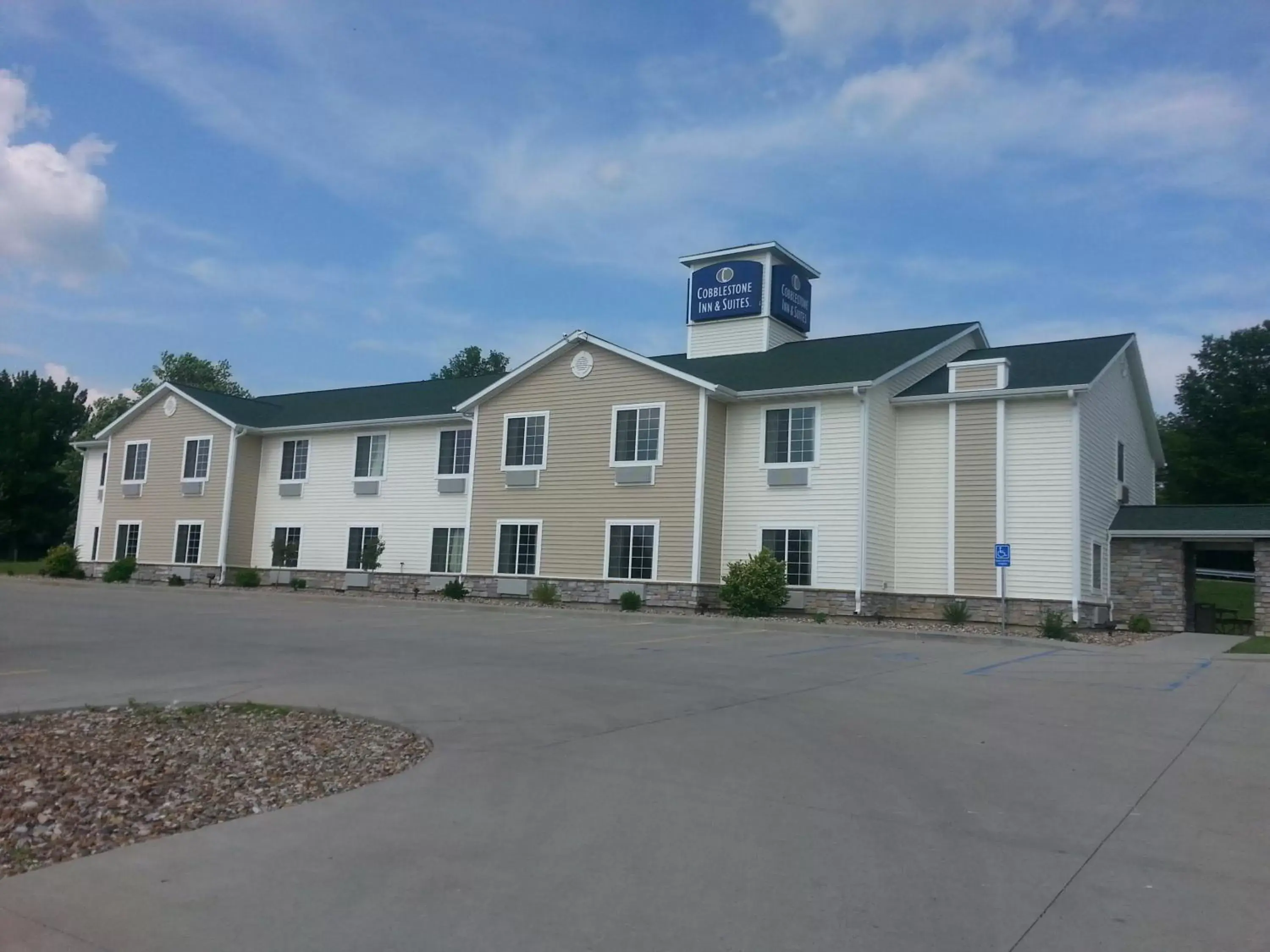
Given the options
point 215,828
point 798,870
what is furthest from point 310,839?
point 798,870

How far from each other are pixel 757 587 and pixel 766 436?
13.7 ft

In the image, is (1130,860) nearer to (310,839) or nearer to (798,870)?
(798,870)

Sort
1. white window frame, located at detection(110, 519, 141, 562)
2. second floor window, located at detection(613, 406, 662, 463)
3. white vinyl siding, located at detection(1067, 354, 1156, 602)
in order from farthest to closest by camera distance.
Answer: white window frame, located at detection(110, 519, 141, 562)
second floor window, located at detection(613, 406, 662, 463)
white vinyl siding, located at detection(1067, 354, 1156, 602)

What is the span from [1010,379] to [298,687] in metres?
19.0

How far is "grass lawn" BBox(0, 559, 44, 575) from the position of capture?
3891 centimetres

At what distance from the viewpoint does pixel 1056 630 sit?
814 inches

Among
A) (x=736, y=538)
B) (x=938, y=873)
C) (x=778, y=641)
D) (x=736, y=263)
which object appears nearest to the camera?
(x=938, y=873)

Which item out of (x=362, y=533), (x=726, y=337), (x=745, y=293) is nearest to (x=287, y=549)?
(x=362, y=533)

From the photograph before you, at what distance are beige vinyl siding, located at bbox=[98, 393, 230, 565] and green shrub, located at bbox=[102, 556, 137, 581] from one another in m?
0.80

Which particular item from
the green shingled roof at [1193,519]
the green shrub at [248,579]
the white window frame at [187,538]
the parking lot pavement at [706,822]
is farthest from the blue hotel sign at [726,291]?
the parking lot pavement at [706,822]

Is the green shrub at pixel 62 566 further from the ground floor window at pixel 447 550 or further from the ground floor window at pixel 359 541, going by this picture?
the ground floor window at pixel 447 550

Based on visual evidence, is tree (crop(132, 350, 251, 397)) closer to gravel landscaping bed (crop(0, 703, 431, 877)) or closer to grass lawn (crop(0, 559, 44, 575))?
grass lawn (crop(0, 559, 44, 575))

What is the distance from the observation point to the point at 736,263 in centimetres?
3045

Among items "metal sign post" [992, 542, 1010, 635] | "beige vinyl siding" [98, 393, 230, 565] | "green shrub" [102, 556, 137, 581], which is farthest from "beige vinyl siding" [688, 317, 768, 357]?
"green shrub" [102, 556, 137, 581]
